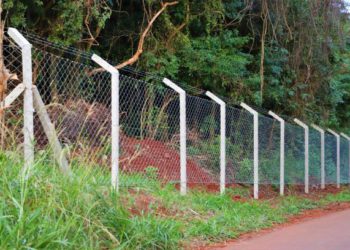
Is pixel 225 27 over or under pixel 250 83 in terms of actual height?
over

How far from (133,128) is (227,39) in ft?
19.8

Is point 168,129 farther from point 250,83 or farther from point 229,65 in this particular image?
point 250,83

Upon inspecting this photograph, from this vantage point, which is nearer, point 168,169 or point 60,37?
point 168,169

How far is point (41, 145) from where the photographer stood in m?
6.45

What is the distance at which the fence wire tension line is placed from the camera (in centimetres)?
609

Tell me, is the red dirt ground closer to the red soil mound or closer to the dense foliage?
the red soil mound

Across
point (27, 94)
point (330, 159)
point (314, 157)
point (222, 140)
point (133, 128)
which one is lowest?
point (330, 159)

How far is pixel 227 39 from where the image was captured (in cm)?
1445

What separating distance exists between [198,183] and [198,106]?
4.90 feet

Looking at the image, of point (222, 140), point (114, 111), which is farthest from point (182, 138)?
point (114, 111)

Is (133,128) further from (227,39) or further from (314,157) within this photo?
(314,157)

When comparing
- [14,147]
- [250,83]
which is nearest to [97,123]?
[14,147]

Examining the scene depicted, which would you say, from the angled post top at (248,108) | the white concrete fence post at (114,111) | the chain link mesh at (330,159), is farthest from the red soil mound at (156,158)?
the chain link mesh at (330,159)

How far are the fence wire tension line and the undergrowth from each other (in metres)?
0.21
